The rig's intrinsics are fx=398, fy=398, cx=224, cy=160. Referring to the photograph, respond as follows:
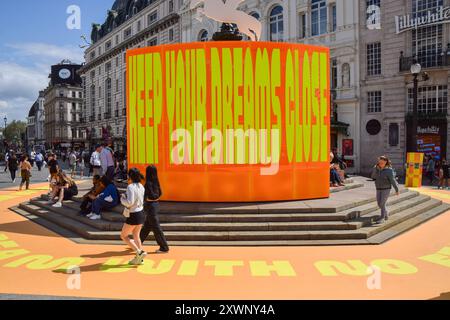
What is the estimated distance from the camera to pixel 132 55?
11602 mm

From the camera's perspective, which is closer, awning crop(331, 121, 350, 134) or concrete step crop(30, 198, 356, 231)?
concrete step crop(30, 198, 356, 231)

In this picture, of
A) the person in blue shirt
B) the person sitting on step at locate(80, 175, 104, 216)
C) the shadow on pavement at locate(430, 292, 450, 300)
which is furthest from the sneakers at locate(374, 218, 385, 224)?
the person sitting on step at locate(80, 175, 104, 216)

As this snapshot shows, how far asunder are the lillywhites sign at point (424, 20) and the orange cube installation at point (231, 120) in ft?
59.1

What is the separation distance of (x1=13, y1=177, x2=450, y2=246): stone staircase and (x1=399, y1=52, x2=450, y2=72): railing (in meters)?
17.3

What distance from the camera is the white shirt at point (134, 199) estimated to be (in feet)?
23.1

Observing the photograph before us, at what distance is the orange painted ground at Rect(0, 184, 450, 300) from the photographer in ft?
19.4

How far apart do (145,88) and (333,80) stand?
21.8 metres

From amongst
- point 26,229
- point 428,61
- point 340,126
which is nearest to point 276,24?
point 340,126

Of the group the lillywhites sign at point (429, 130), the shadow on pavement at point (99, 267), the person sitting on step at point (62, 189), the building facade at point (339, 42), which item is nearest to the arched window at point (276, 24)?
the building facade at point (339, 42)

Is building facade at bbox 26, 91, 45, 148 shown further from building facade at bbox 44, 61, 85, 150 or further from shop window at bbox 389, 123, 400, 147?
shop window at bbox 389, 123, 400, 147

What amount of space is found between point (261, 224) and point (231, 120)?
3.04 metres

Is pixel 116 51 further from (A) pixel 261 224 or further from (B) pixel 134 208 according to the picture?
(B) pixel 134 208
